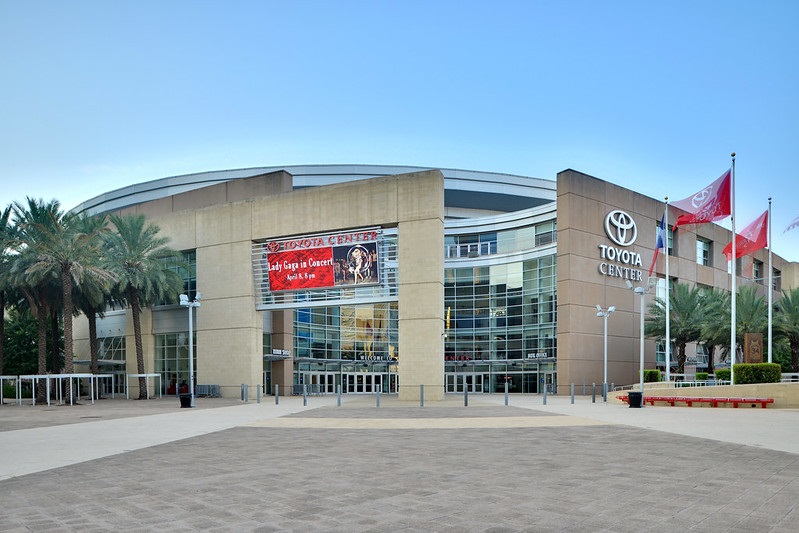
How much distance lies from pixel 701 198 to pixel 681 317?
658 inches

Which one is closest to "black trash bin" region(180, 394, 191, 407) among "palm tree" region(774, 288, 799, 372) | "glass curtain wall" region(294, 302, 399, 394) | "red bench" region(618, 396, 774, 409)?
"glass curtain wall" region(294, 302, 399, 394)

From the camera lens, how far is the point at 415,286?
37.7m

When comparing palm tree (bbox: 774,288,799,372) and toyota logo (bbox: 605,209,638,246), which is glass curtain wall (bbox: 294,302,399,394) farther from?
palm tree (bbox: 774,288,799,372)

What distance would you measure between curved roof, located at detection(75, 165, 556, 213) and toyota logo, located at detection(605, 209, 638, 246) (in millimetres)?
23550

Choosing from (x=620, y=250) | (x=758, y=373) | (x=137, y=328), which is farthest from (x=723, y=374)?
(x=137, y=328)

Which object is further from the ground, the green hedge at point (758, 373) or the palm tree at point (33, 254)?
the palm tree at point (33, 254)

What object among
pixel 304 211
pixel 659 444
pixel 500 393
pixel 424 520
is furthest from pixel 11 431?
pixel 500 393

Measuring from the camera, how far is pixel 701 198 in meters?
33.3

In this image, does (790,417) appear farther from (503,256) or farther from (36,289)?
(36,289)

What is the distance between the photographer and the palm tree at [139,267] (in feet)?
140

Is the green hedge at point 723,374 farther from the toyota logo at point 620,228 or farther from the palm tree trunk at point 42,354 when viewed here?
the palm tree trunk at point 42,354

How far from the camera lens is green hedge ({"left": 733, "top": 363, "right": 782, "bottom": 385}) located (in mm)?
30578

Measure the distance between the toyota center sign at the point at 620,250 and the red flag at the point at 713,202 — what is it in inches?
568

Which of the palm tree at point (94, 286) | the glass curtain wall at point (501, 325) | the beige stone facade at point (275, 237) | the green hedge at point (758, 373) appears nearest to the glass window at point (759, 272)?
the glass curtain wall at point (501, 325)
